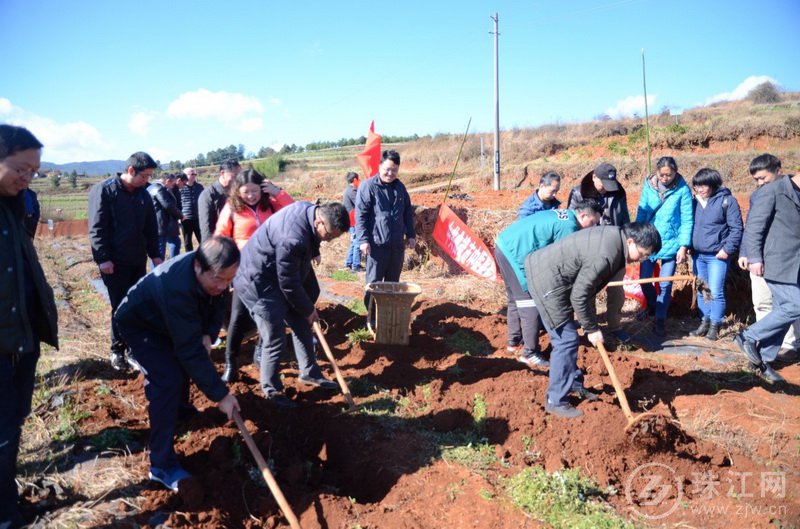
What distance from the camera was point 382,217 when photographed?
6.00 meters

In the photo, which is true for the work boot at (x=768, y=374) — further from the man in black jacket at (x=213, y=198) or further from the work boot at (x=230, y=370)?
the man in black jacket at (x=213, y=198)

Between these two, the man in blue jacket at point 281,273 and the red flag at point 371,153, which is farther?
the red flag at point 371,153

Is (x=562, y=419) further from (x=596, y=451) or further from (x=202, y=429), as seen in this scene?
(x=202, y=429)

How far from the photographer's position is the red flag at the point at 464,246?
803 cm

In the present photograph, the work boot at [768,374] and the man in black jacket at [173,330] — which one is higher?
the man in black jacket at [173,330]

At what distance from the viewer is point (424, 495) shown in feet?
10.9

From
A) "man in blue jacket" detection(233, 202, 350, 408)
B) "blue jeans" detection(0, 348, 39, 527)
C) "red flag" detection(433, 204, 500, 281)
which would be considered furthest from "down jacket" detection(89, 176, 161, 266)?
"red flag" detection(433, 204, 500, 281)

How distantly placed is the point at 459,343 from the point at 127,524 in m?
3.97

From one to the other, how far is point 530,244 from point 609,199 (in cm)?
157

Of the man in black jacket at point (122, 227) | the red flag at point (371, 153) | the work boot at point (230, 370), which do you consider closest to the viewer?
the man in black jacket at point (122, 227)

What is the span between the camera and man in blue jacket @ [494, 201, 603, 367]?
4.77 meters

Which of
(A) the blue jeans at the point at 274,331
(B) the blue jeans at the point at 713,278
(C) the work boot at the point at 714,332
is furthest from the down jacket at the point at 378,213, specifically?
(C) the work boot at the point at 714,332

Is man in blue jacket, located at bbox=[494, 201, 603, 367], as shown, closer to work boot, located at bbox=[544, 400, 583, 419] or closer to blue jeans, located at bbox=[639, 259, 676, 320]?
work boot, located at bbox=[544, 400, 583, 419]

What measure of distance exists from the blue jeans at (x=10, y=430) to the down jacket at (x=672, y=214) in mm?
5914
